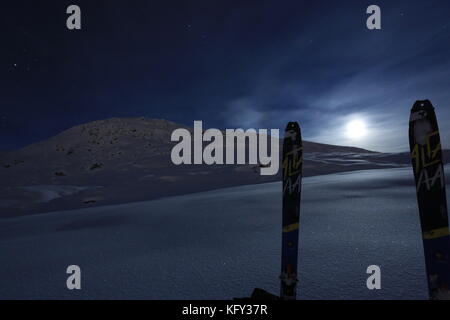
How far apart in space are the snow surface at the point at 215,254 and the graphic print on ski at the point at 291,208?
0.98 feet

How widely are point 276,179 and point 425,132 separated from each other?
48.9ft

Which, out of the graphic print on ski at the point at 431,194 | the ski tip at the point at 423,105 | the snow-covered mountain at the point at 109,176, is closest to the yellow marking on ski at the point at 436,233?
the graphic print on ski at the point at 431,194

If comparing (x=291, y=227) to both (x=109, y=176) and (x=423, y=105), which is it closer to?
(x=423, y=105)

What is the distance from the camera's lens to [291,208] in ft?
10.5

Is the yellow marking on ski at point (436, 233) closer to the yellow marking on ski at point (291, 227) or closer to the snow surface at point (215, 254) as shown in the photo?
the snow surface at point (215, 254)

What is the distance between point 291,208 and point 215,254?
195cm

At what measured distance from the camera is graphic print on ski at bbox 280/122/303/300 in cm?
287

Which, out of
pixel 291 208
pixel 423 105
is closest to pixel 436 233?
pixel 423 105

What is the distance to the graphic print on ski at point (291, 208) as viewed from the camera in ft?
9.41

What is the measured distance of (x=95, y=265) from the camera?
4211 millimetres

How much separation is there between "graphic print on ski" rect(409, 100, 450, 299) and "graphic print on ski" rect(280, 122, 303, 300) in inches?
53.9

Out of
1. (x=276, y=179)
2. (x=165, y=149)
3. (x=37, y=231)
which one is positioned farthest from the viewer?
(x=165, y=149)

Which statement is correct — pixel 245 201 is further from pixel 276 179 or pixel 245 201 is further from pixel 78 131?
pixel 78 131
